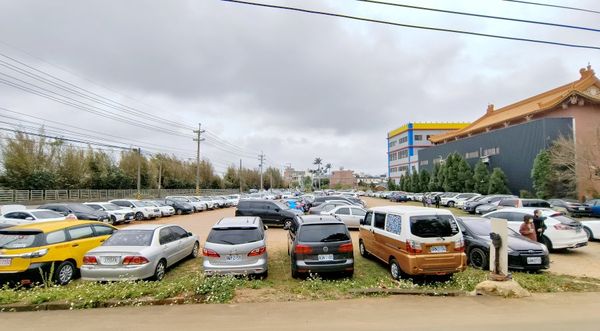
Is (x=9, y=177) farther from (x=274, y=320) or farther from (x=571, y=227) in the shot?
(x=571, y=227)

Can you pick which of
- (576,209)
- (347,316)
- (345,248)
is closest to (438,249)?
(345,248)

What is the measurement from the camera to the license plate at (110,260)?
27.2ft

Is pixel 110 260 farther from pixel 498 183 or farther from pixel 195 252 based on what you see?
pixel 498 183

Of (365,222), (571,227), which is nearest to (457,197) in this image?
(571,227)

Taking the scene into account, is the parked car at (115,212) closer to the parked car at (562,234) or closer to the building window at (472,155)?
the parked car at (562,234)

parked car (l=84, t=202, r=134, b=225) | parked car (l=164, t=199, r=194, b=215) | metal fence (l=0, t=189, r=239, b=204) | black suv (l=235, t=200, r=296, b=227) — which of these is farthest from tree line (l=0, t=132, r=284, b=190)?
black suv (l=235, t=200, r=296, b=227)

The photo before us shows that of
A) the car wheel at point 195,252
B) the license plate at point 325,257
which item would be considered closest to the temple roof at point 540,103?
the license plate at point 325,257

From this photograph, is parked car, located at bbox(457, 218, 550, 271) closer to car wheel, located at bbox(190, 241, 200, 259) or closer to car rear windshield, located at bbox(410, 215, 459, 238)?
car rear windshield, located at bbox(410, 215, 459, 238)

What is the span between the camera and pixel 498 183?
41.6 m

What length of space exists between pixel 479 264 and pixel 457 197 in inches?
1171

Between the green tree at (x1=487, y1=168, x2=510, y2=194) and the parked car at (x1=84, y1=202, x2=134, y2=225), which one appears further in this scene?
the green tree at (x1=487, y1=168, x2=510, y2=194)

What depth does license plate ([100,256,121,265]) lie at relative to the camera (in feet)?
27.2

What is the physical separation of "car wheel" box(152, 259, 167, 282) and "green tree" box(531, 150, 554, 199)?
3703cm

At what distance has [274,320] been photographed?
230 inches
